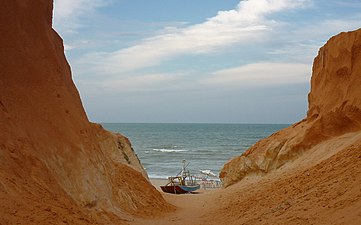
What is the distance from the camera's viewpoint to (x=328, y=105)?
2027cm

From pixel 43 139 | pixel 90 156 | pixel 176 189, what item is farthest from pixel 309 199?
pixel 176 189

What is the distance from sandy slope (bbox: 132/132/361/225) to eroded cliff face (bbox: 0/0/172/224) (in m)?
2.30

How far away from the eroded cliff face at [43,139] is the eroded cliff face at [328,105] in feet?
27.0

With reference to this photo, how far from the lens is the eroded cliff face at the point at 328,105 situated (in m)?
18.9

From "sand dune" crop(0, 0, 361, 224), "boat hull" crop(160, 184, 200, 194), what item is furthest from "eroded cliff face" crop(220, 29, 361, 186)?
"boat hull" crop(160, 184, 200, 194)

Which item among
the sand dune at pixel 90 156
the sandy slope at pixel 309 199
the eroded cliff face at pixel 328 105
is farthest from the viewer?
the eroded cliff face at pixel 328 105

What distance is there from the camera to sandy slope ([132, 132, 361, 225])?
1010 cm

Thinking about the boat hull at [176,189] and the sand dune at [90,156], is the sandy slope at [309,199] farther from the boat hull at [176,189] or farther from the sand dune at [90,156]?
the boat hull at [176,189]

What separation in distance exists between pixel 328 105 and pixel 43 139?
11975 mm

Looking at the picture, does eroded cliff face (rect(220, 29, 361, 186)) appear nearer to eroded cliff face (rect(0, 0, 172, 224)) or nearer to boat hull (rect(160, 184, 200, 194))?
eroded cliff face (rect(0, 0, 172, 224))

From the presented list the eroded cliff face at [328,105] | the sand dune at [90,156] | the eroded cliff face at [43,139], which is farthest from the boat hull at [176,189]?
the eroded cliff face at [43,139]

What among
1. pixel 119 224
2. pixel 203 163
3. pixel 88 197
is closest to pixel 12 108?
pixel 88 197

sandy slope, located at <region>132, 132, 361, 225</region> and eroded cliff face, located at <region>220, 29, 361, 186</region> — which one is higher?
eroded cliff face, located at <region>220, 29, 361, 186</region>

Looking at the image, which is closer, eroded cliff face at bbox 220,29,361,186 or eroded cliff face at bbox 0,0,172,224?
eroded cliff face at bbox 0,0,172,224
